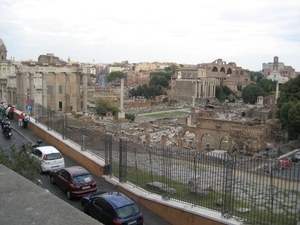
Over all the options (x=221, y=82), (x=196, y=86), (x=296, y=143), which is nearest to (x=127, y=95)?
(x=196, y=86)

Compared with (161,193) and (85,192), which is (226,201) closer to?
(161,193)

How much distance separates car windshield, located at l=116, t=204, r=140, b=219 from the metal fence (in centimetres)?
153

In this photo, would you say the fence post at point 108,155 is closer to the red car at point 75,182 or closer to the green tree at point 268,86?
the red car at point 75,182

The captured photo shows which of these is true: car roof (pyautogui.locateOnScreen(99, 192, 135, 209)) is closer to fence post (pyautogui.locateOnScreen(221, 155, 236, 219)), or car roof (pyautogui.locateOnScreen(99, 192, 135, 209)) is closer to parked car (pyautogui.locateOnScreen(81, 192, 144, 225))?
parked car (pyautogui.locateOnScreen(81, 192, 144, 225))

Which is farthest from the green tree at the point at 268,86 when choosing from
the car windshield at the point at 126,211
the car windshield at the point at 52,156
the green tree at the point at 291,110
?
the car windshield at the point at 126,211

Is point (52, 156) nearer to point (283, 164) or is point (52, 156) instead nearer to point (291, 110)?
point (283, 164)

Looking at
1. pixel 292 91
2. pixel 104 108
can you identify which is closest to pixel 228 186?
pixel 292 91

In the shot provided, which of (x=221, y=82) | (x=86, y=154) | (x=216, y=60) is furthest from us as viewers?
(x=216, y=60)

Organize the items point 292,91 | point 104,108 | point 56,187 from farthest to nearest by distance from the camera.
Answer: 1. point 104,108
2. point 292,91
3. point 56,187

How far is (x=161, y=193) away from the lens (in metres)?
9.05

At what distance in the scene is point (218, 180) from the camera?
309 inches

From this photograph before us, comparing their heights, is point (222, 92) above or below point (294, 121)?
below

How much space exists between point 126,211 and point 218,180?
7.76ft

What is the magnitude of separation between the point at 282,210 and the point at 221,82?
100792 mm
